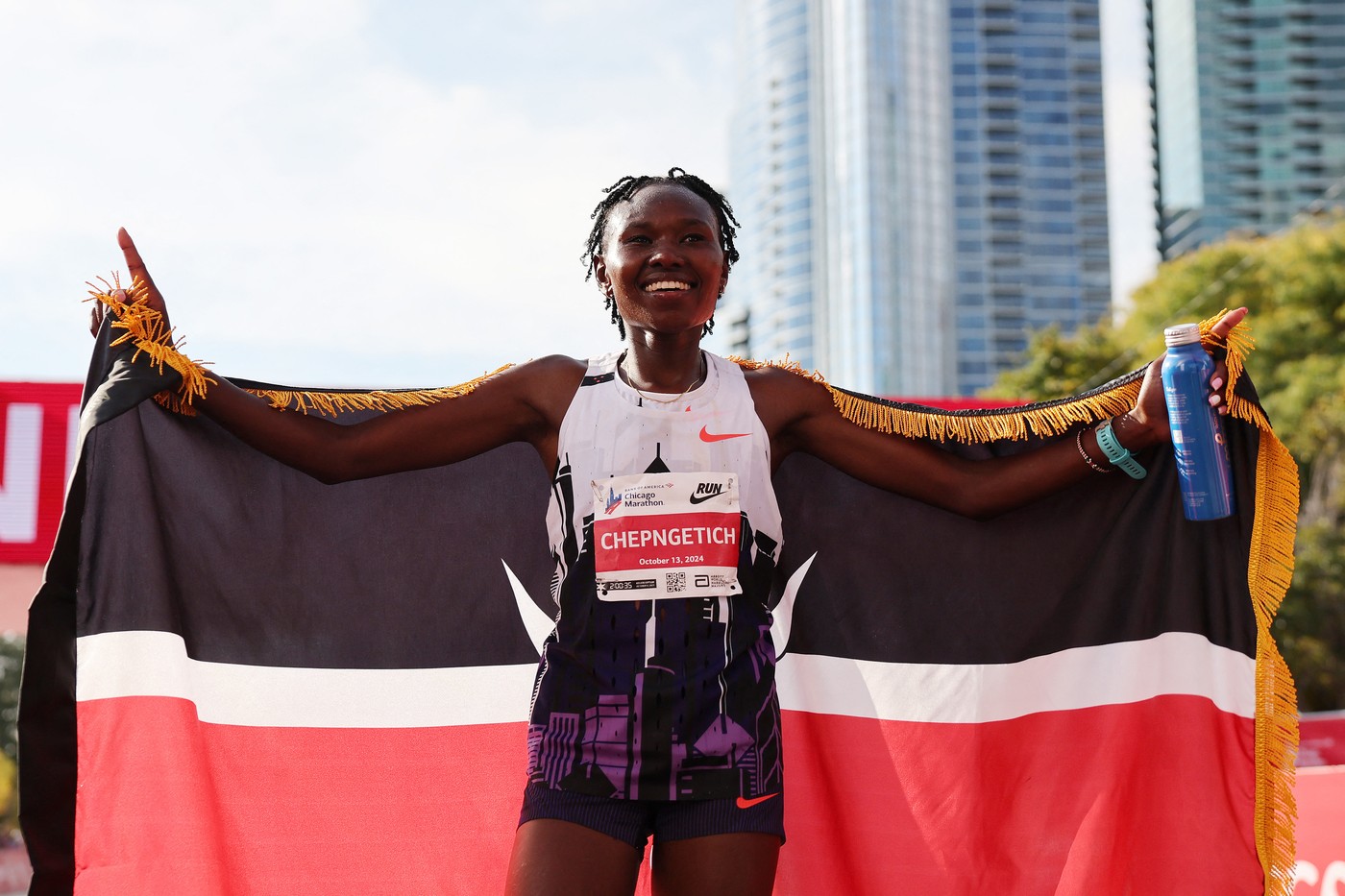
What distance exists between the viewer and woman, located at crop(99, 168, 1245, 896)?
8.76 feet

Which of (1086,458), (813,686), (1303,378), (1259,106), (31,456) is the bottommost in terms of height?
(813,686)

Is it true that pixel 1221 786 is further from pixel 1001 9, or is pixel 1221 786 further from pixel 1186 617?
pixel 1001 9

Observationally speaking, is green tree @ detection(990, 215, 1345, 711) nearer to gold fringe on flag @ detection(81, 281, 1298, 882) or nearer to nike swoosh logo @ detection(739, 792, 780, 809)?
gold fringe on flag @ detection(81, 281, 1298, 882)

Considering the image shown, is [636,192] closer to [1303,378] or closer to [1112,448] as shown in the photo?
[1112,448]

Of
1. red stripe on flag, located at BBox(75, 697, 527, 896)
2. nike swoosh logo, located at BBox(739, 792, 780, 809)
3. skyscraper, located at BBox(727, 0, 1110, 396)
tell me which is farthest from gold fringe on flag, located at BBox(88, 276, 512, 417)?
skyscraper, located at BBox(727, 0, 1110, 396)

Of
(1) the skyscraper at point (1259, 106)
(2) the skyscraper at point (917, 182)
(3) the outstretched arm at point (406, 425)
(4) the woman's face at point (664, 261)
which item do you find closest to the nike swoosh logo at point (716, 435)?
(4) the woman's face at point (664, 261)

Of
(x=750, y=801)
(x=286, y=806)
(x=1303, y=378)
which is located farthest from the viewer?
(x=1303, y=378)

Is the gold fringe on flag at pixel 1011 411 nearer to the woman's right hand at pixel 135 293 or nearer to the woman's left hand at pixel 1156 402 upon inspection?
the woman's left hand at pixel 1156 402

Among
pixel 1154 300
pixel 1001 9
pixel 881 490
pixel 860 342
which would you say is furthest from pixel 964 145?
pixel 881 490

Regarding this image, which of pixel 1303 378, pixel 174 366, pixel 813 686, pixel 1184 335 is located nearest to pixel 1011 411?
pixel 1184 335

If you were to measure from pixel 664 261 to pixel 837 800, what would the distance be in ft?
5.87

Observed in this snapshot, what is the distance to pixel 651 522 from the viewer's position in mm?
2846

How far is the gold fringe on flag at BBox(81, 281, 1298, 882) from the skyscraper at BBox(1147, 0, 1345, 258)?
11081cm

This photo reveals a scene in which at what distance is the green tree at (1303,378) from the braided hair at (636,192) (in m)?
19.0
